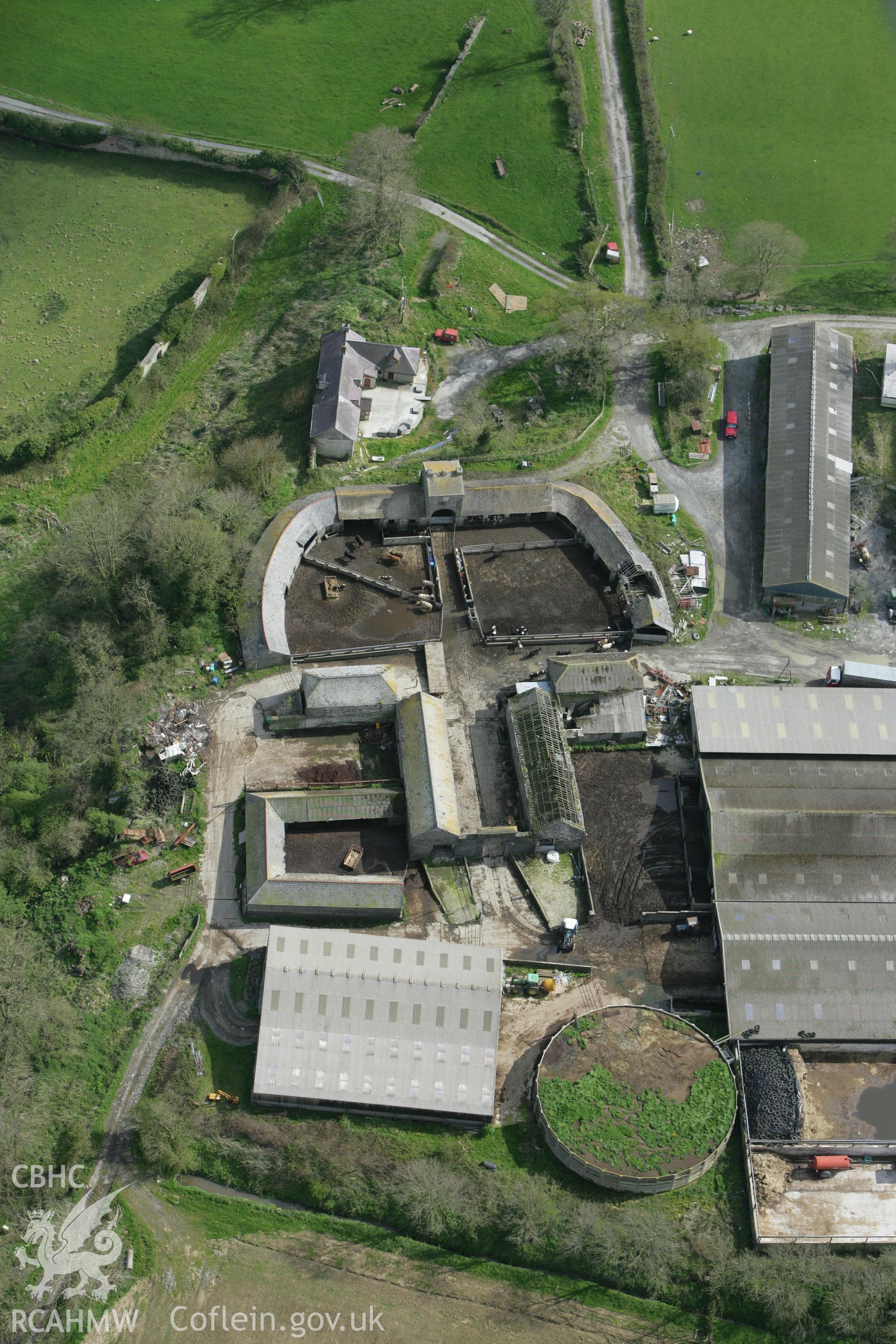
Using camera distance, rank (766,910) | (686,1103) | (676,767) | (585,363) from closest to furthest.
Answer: (686,1103) < (766,910) < (676,767) < (585,363)

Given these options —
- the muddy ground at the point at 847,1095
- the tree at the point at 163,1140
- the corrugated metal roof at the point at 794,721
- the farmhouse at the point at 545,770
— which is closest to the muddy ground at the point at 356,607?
the farmhouse at the point at 545,770

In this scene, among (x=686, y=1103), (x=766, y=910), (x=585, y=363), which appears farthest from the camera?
(x=585, y=363)

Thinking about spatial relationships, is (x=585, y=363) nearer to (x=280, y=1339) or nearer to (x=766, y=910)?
(x=766, y=910)

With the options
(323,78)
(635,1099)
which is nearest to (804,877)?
(635,1099)

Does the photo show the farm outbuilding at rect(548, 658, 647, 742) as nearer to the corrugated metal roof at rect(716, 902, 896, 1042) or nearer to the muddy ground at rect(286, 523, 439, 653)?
the muddy ground at rect(286, 523, 439, 653)

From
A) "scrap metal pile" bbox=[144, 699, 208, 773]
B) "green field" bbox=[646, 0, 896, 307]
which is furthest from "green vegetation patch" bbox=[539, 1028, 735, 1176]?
"green field" bbox=[646, 0, 896, 307]

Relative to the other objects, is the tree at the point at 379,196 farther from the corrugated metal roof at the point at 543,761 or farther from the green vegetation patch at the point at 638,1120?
the green vegetation patch at the point at 638,1120

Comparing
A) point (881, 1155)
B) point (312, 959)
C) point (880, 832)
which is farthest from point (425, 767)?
point (881, 1155)
